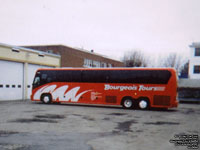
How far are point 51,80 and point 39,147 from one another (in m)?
14.1

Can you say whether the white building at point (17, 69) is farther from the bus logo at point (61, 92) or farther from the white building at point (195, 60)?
the white building at point (195, 60)

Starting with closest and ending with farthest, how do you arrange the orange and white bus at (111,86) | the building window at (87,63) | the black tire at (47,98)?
the orange and white bus at (111,86)
the black tire at (47,98)
the building window at (87,63)

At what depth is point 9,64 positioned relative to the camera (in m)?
22.8

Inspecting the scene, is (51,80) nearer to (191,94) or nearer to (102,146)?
(102,146)

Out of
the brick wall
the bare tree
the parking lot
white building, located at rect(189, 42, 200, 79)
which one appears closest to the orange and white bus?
the parking lot

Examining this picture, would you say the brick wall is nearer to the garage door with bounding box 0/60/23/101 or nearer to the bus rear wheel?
the garage door with bounding box 0/60/23/101

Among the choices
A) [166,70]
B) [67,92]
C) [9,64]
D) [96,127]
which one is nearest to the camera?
[96,127]

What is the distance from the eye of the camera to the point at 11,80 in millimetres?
22906

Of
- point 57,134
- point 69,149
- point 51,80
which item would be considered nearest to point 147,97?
point 51,80

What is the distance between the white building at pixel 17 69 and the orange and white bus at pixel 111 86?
3302 mm

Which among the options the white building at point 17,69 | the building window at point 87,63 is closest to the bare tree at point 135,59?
the building window at point 87,63

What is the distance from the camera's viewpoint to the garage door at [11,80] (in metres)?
22.0

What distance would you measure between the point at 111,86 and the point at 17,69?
10.4 meters

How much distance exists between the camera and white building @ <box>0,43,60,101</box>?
22031mm
